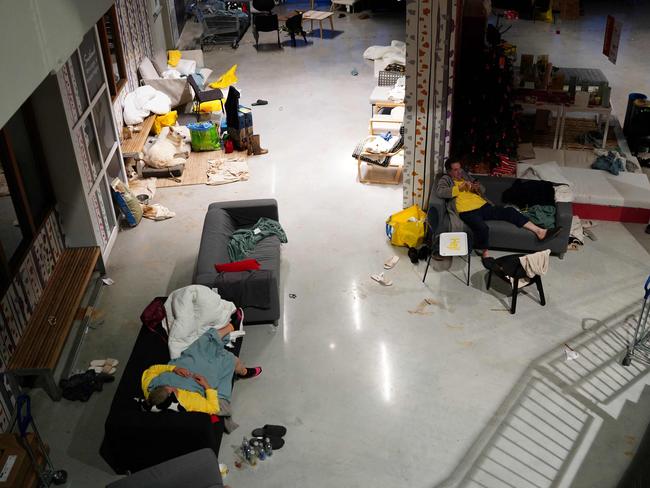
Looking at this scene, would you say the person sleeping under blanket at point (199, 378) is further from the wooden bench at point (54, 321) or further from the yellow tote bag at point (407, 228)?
the yellow tote bag at point (407, 228)

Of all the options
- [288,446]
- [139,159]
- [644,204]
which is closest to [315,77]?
[139,159]

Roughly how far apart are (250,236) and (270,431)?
106 inches

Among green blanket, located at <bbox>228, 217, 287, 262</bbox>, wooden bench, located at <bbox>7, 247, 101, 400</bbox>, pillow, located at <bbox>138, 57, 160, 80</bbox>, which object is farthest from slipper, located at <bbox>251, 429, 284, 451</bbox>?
pillow, located at <bbox>138, 57, 160, 80</bbox>

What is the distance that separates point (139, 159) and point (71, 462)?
5.63 m

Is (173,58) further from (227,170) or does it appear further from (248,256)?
(248,256)

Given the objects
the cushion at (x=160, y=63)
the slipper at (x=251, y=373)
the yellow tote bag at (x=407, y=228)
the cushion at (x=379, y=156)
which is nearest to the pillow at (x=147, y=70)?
the cushion at (x=160, y=63)

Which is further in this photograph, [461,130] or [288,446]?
[461,130]

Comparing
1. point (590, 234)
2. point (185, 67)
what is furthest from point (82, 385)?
point (185, 67)

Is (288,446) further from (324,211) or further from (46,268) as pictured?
(324,211)

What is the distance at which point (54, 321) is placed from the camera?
6980 millimetres

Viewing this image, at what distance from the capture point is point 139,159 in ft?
35.1

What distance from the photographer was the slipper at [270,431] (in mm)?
6180

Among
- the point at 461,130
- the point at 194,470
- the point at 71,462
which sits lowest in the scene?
the point at 71,462

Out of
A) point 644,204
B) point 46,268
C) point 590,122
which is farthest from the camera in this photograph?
point 590,122
